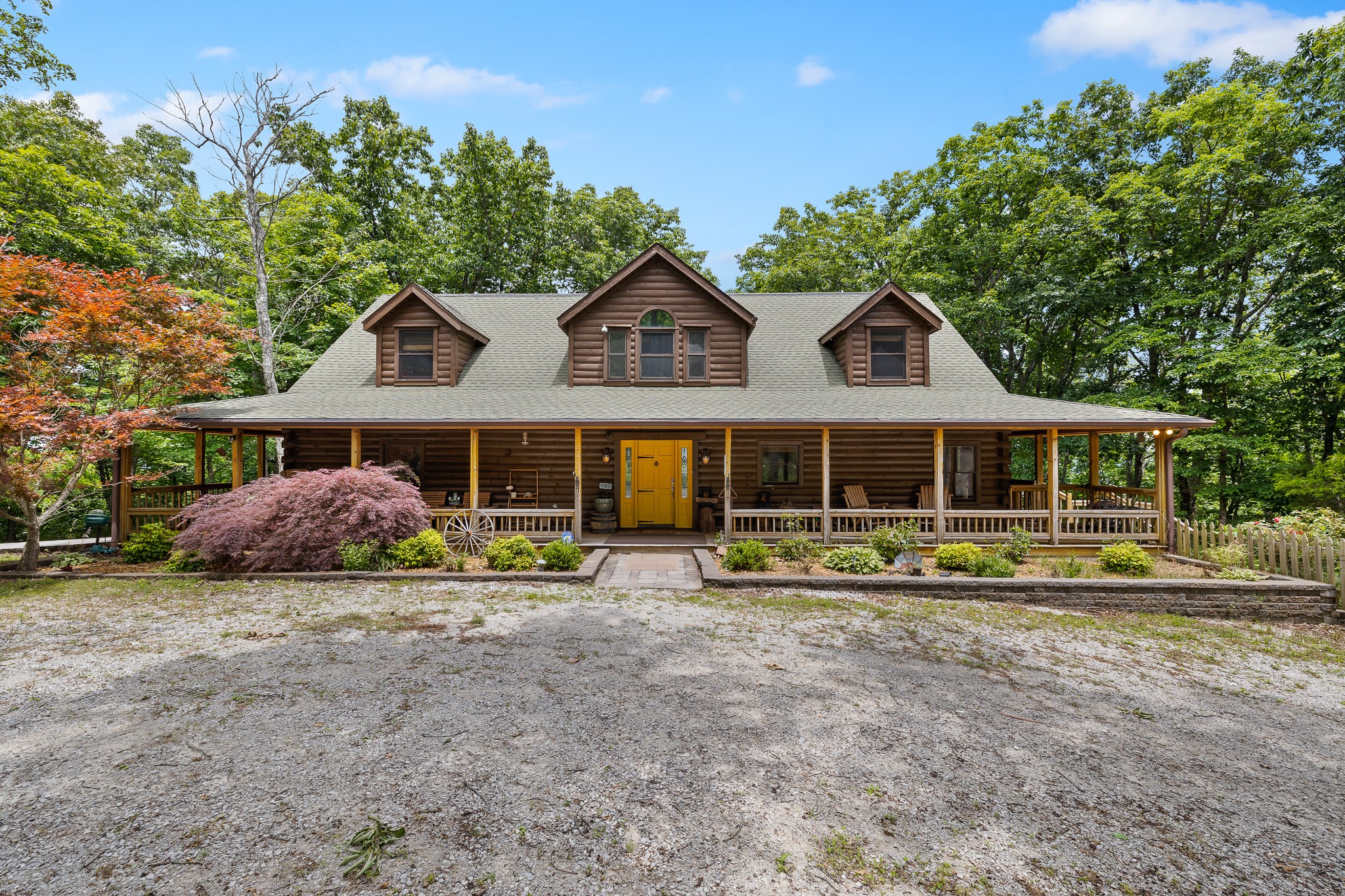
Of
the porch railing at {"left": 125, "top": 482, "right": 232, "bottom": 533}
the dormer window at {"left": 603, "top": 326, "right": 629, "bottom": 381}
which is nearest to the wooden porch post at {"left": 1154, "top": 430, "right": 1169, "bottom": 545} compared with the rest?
the dormer window at {"left": 603, "top": 326, "right": 629, "bottom": 381}

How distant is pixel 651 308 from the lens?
1520 cm

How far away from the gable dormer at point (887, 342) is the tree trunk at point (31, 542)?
57.5ft

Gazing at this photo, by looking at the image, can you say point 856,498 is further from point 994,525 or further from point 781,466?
point 994,525

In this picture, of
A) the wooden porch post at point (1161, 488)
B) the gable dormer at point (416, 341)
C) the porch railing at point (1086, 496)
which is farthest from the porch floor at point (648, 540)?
the wooden porch post at point (1161, 488)

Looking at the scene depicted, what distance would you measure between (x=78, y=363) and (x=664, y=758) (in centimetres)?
1400

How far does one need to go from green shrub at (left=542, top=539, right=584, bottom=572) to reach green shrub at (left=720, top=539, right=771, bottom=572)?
111 inches

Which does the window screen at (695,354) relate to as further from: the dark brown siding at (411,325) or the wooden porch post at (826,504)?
the dark brown siding at (411,325)

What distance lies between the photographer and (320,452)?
1507 cm

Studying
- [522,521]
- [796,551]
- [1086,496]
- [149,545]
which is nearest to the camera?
[149,545]

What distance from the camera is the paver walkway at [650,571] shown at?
9.60 metres

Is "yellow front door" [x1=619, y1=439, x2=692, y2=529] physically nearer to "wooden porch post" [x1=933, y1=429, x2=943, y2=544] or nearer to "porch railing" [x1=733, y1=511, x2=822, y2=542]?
"porch railing" [x1=733, y1=511, x2=822, y2=542]

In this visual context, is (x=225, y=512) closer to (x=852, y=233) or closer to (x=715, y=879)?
(x=715, y=879)

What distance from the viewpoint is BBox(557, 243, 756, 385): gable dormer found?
15.1 m

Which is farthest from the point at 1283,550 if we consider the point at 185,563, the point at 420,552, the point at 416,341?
the point at 185,563
